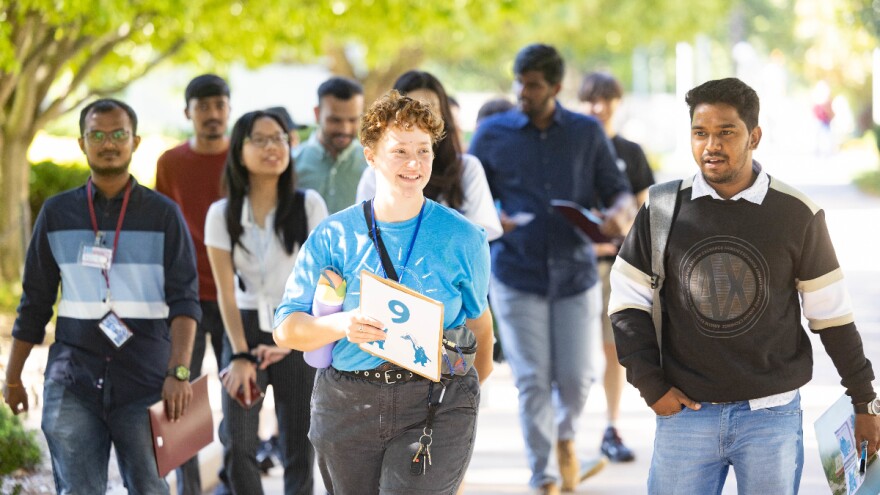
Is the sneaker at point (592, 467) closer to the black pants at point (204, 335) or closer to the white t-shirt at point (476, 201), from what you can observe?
the white t-shirt at point (476, 201)

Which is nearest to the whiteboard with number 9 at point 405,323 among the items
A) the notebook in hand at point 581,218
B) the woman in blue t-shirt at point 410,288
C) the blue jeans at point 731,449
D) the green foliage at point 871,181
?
the woman in blue t-shirt at point 410,288

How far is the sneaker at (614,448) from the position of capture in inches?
323

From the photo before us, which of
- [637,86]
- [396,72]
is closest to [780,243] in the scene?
[396,72]

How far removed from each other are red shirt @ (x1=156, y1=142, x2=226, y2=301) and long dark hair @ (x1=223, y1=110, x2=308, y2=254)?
3.15 ft

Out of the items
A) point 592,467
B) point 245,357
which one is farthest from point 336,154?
point 592,467

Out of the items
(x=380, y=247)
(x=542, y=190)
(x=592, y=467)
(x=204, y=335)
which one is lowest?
(x=592, y=467)

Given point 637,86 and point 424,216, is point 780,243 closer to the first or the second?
point 424,216

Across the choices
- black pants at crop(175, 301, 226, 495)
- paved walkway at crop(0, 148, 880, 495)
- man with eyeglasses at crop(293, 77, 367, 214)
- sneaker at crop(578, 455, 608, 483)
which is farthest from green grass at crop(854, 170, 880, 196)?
black pants at crop(175, 301, 226, 495)

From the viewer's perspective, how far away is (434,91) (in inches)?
243

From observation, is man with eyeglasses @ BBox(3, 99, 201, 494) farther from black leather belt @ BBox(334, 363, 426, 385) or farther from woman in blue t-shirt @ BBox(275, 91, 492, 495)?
black leather belt @ BBox(334, 363, 426, 385)

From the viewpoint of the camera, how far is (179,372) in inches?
209

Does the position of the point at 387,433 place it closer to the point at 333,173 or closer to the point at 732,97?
the point at 732,97

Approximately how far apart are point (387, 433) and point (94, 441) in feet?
5.03

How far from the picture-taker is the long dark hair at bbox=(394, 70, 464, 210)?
6.05 meters
